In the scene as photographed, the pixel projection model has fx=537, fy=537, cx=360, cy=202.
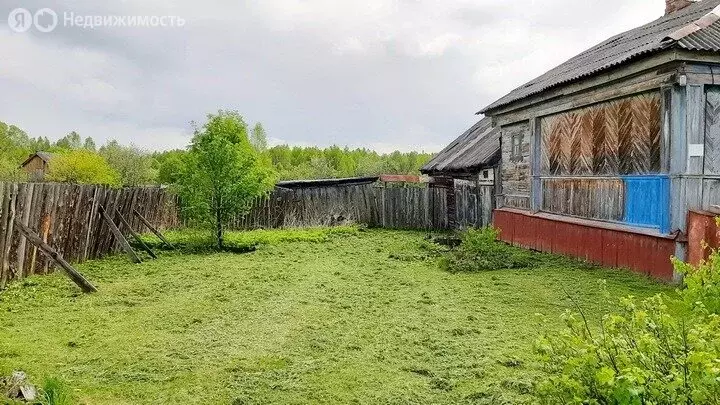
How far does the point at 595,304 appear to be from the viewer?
7195mm

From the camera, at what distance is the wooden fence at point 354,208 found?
1953cm

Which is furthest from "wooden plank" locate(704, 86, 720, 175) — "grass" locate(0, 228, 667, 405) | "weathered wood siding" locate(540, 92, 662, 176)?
"grass" locate(0, 228, 667, 405)

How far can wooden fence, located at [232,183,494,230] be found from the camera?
19.5 metres

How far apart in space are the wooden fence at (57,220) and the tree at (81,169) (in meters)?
34.9

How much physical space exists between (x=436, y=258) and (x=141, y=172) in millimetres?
44028

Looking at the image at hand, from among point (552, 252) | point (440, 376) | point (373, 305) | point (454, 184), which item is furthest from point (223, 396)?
point (454, 184)

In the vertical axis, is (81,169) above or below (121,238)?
above

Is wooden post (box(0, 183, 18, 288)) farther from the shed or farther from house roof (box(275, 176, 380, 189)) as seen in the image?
house roof (box(275, 176, 380, 189))

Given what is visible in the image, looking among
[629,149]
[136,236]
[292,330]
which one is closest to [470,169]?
[629,149]

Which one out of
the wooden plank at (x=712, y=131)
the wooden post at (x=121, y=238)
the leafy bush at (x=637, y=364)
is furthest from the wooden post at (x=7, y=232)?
the wooden plank at (x=712, y=131)

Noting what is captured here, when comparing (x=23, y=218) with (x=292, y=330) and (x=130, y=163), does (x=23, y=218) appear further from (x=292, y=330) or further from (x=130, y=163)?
(x=130, y=163)

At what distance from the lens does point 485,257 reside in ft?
36.4

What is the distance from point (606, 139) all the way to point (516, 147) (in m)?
4.11

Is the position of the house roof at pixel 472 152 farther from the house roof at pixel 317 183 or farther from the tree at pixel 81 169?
the tree at pixel 81 169
